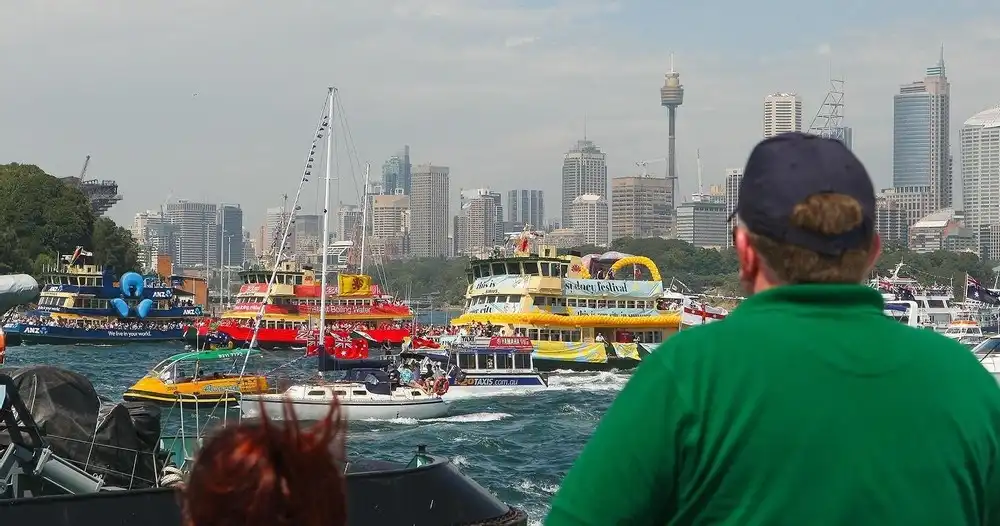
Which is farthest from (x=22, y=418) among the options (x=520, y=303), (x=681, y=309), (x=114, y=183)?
(x=114, y=183)

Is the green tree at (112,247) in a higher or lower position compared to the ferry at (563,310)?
higher

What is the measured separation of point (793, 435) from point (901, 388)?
20 cm

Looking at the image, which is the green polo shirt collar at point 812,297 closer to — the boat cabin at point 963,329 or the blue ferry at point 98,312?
the boat cabin at point 963,329

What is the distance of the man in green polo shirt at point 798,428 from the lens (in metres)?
2.15

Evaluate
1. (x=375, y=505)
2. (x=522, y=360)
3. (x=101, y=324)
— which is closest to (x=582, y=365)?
(x=522, y=360)

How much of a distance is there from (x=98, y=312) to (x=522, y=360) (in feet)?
147

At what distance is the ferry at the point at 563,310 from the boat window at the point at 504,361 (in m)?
8.50

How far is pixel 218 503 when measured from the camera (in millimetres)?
2191

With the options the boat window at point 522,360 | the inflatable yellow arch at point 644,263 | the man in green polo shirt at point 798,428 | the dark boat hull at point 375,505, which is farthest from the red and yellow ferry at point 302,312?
the man in green polo shirt at point 798,428

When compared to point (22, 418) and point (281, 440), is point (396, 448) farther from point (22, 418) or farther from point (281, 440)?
point (281, 440)

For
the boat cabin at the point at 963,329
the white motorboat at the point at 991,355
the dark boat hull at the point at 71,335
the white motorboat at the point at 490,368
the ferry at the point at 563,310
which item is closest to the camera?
the white motorboat at the point at 991,355

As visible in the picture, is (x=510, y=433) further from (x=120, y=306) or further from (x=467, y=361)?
(x=120, y=306)

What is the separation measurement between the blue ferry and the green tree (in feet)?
65.3

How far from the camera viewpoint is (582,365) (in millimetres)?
52906
